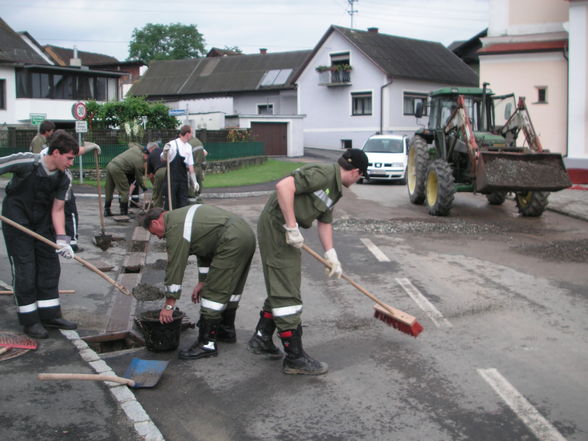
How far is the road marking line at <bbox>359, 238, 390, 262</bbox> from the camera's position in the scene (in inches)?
412

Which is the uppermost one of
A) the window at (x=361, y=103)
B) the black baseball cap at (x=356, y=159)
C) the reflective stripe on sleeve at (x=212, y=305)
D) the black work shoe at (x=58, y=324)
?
the window at (x=361, y=103)

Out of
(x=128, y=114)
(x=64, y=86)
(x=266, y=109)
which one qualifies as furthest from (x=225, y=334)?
(x=266, y=109)

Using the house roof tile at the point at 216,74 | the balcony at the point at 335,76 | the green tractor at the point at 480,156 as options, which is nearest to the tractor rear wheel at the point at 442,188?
the green tractor at the point at 480,156

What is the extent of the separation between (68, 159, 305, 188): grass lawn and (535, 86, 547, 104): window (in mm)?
9692

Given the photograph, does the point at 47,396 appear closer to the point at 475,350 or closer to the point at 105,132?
the point at 475,350

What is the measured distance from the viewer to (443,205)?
14602mm

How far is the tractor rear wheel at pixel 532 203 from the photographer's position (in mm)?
14617

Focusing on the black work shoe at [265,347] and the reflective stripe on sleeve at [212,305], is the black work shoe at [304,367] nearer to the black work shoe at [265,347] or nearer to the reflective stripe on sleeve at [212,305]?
the black work shoe at [265,347]

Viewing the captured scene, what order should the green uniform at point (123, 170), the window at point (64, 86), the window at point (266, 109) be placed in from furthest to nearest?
the window at point (266, 109) < the window at point (64, 86) < the green uniform at point (123, 170)

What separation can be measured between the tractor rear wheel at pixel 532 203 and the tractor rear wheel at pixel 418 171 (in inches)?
94.5

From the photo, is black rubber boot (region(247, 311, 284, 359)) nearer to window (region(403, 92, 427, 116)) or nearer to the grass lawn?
the grass lawn

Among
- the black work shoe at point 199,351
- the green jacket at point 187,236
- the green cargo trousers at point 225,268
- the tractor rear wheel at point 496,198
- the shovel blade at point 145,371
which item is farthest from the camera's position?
the tractor rear wheel at point 496,198

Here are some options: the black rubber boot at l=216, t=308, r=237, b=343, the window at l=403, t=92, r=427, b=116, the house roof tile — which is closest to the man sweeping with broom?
the black rubber boot at l=216, t=308, r=237, b=343

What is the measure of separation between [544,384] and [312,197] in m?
2.35
